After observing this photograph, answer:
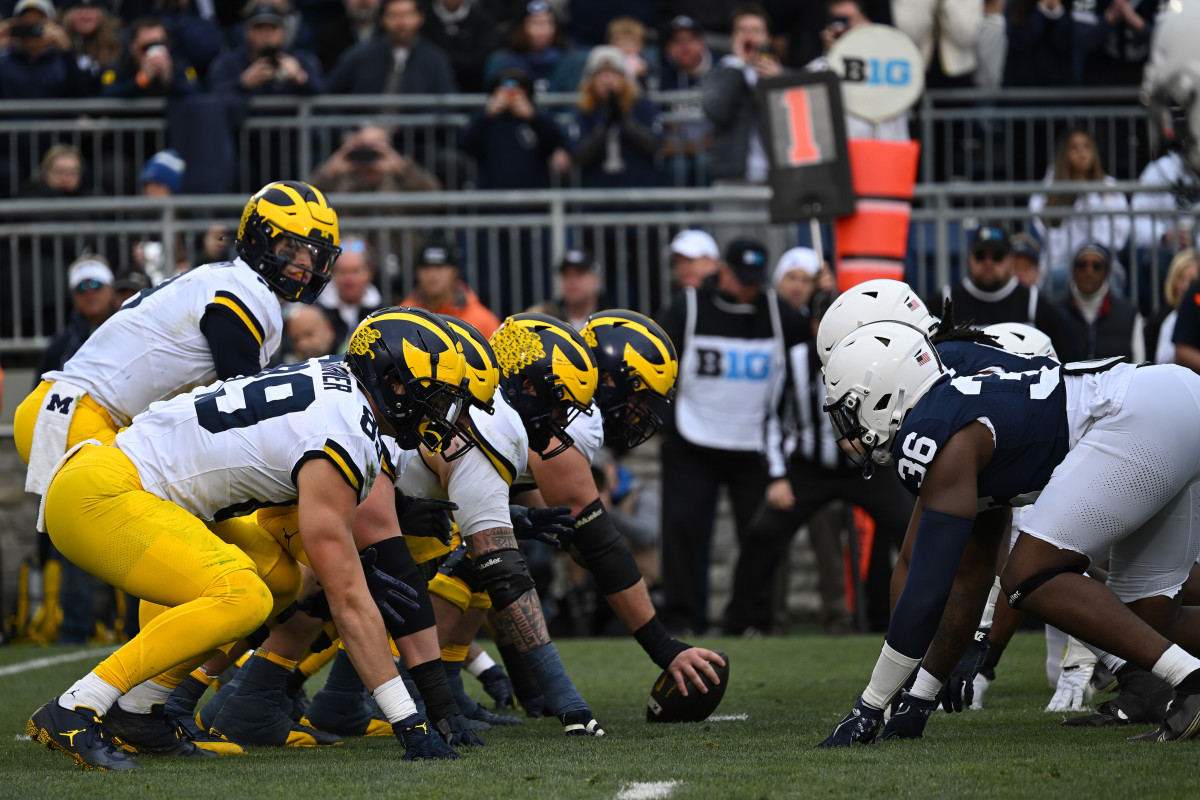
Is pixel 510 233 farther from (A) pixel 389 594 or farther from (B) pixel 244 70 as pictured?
(A) pixel 389 594

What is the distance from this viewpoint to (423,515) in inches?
212

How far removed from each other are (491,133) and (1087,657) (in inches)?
255

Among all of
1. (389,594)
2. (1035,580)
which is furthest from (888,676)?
(389,594)

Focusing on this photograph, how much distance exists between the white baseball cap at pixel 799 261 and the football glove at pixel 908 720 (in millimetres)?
5790

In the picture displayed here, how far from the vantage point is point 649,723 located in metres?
5.78

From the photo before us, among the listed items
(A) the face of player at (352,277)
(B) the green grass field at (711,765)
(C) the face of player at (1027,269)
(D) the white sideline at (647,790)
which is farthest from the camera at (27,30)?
(D) the white sideline at (647,790)

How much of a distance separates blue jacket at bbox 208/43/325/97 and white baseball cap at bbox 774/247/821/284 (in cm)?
382

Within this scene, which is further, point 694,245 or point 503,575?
point 694,245

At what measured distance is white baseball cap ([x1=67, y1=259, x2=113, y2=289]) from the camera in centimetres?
944

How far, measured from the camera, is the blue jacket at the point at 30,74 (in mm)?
11406

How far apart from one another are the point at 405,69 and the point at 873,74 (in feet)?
12.6

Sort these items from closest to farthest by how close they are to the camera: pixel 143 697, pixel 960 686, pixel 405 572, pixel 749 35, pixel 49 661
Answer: pixel 143 697
pixel 405 572
pixel 960 686
pixel 49 661
pixel 749 35

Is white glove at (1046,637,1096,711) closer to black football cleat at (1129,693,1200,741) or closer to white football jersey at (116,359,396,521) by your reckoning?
black football cleat at (1129,693,1200,741)

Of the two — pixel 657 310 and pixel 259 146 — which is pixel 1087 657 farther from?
pixel 259 146
